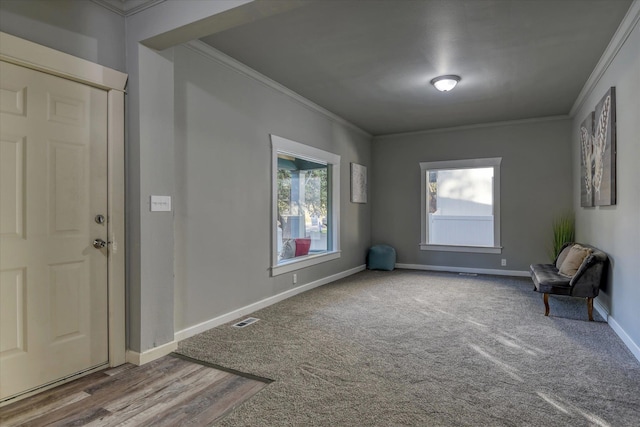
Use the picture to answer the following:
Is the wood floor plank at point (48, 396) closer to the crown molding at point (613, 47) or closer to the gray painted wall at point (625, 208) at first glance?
the gray painted wall at point (625, 208)

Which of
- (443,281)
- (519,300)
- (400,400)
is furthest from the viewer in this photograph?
(443,281)

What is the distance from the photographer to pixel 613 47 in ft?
10.7

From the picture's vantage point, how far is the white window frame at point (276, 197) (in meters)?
4.33

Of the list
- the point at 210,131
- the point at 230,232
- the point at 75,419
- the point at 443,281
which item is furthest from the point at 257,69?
the point at 443,281

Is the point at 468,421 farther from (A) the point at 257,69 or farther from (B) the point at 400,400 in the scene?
(A) the point at 257,69

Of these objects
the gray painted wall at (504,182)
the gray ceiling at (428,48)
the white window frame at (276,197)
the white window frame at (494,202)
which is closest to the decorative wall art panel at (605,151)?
the gray ceiling at (428,48)

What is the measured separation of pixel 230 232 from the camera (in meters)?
3.70

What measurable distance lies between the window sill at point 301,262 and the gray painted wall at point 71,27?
2.66m

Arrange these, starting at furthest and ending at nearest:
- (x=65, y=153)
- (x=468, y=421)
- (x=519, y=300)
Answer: (x=519, y=300) < (x=65, y=153) < (x=468, y=421)

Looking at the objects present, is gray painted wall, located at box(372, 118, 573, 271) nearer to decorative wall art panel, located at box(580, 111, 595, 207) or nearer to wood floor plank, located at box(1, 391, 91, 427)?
decorative wall art panel, located at box(580, 111, 595, 207)

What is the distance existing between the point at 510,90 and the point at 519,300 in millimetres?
2658

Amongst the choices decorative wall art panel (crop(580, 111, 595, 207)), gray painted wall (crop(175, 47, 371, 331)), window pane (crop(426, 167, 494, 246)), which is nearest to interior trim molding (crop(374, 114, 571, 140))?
window pane (crop(426, 167, 494, 246))

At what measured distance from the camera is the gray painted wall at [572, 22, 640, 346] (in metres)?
2.76

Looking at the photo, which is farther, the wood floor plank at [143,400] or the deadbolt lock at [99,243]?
the deadbolt lock at [99,243]
